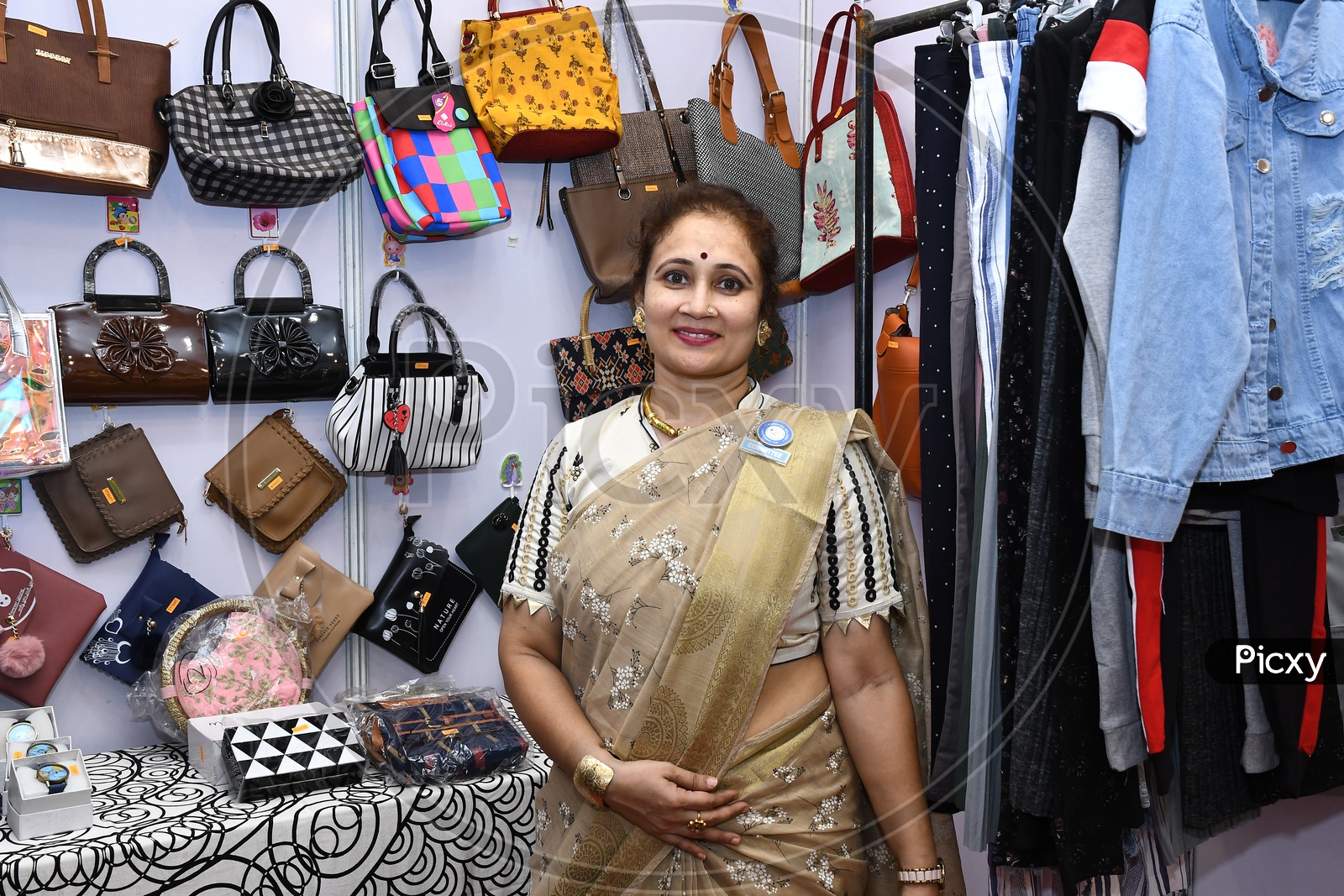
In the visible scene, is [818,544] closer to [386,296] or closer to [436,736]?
[436,736]

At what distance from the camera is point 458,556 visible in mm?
2572

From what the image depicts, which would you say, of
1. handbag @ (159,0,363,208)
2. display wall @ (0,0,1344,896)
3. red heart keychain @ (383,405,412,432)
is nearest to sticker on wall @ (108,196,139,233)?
display wall @ (0,0,1344,896)

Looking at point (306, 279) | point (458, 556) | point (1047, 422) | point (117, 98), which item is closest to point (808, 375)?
point (458, 556)

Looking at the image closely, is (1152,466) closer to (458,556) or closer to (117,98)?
(458,556)

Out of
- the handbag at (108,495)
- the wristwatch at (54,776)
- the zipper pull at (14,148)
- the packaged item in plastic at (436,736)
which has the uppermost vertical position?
the zipper pull at (14,148)

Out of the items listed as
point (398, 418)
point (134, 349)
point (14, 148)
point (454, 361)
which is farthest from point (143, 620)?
point (14, 148)

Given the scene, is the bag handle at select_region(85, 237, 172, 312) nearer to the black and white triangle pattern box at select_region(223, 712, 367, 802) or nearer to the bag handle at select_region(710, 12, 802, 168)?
the black and white triangle pattern box at select_region(223, 712, 367, 802)

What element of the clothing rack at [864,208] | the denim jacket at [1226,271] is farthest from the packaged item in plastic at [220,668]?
the denim jacket at [1226,271]

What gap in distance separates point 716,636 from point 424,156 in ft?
4.65

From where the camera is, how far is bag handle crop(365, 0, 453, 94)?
93.0 inches

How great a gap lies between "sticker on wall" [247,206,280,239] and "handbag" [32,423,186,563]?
1.69 feet

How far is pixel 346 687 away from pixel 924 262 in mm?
1678

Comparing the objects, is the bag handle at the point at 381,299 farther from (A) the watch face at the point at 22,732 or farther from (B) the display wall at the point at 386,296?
(A) the watch face at the point at 22,732

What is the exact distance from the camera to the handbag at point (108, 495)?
Result: 2.14 meters
